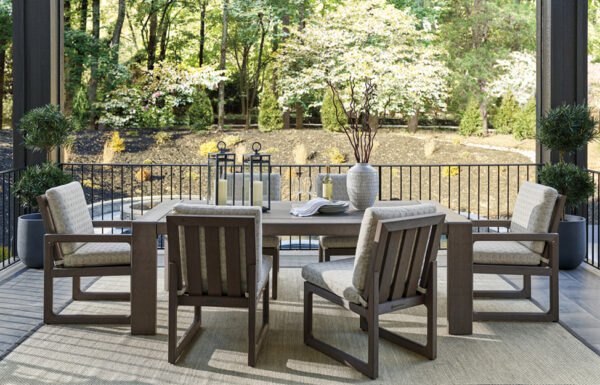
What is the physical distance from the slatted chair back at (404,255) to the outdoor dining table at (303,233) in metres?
0.38

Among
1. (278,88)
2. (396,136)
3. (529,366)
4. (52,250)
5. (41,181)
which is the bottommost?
(529,366)

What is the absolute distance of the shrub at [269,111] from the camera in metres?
11.1

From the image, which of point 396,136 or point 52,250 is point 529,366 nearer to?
point 52,250

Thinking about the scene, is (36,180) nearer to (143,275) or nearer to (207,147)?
(143,275)

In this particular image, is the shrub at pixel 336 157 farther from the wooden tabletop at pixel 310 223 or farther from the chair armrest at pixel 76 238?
the chair armrest at pixel 76 238

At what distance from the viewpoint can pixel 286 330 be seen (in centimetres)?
301

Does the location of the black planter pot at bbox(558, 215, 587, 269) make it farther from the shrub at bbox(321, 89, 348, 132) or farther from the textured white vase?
the shrub at bbox(321, 89, 348, 132)

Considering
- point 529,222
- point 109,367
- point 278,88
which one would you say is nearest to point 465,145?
point 278,88

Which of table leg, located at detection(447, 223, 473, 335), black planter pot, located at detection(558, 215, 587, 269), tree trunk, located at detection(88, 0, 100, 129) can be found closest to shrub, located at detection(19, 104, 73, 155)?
table leg, located at detection(447, 223, 473, 335)

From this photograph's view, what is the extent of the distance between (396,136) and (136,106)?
212 inches

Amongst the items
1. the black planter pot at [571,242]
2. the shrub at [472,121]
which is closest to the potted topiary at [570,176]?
the black planter pot at [571,242]

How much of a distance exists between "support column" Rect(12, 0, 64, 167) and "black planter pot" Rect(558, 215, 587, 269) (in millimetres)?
4317

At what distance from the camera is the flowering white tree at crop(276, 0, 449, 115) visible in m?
11.1

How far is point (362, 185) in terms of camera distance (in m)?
3.24
